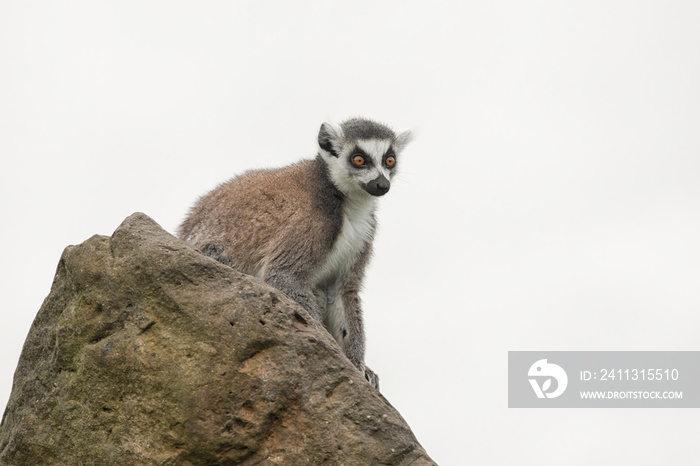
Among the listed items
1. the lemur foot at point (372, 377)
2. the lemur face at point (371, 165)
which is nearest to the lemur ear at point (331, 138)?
the lemur face at point (371, 165)

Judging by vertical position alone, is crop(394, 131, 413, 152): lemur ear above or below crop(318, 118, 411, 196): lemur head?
above

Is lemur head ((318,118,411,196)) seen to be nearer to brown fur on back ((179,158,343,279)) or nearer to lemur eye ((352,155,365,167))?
lemur eye ((352,155,365,167))

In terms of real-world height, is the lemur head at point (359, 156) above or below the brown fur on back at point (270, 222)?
above

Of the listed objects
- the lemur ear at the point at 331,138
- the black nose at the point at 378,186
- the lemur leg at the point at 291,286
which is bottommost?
the lemur leg at the point at 291,286

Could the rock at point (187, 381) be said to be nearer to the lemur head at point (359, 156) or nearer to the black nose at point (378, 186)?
the black nose at point (378, 186)

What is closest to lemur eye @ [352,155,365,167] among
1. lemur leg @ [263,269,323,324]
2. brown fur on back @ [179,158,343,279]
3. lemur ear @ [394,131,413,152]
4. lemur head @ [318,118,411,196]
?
lemur head @ [318,118,411,196]

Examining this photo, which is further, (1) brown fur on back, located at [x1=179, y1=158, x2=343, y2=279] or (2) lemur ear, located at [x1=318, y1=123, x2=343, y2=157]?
(2) lemur ear, located at [x1=318, y1=123, x2=343, y2=157]

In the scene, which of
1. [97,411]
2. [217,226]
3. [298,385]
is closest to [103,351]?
[97,411]

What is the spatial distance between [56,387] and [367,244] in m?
4.91

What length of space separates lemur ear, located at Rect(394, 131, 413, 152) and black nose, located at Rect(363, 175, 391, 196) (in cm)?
122

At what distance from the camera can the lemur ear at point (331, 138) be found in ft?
37.3

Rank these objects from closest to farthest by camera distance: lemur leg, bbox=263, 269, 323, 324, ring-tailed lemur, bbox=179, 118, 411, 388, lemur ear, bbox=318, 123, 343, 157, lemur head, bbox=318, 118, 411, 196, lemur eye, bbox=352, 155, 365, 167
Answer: lemur leg, bbox=263, 269, 323, 324 → ring-tailed lemur, bbox=179, 118, 411, 388 → lemur head, bbox=318, 118, 411, 196 → lemur eye, bbox=352, 155, 365, 167 → lemur ear, bbox=318, 123, 343, 157

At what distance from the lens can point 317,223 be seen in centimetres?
1084

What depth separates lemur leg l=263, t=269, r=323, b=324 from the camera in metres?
10.4
